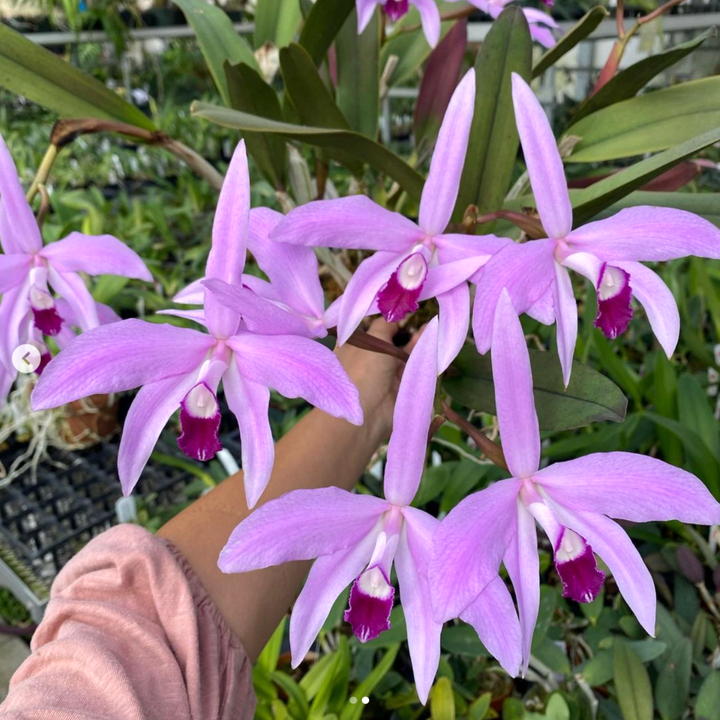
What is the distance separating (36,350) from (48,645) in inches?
8.5

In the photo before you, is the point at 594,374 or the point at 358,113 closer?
the point at 594,374

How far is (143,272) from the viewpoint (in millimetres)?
494

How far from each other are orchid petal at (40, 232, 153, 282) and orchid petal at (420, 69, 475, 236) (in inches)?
8.7

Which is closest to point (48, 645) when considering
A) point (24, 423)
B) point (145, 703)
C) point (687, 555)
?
point (145, 703)

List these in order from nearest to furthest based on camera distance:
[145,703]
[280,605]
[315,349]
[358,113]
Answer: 1. [315,349]
2. [145,703]
3. [280,605]
4. [358,113]

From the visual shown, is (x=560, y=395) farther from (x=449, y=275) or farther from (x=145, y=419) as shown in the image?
(x=145, y=419)

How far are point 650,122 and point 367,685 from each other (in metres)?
0.69

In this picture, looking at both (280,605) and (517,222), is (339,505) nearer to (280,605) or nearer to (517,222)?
(517,222)

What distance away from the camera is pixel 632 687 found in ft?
2.27

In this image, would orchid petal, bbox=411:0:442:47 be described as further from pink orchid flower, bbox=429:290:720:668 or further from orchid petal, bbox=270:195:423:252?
pink orchid flower, bbox=429:290:720:668

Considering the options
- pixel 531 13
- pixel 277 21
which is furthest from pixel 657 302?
pixel 277 21

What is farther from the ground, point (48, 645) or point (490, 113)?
point (490, 113)

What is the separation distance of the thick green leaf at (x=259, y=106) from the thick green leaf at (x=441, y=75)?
0.21 metres

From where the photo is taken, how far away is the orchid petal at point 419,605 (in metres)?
0.39
